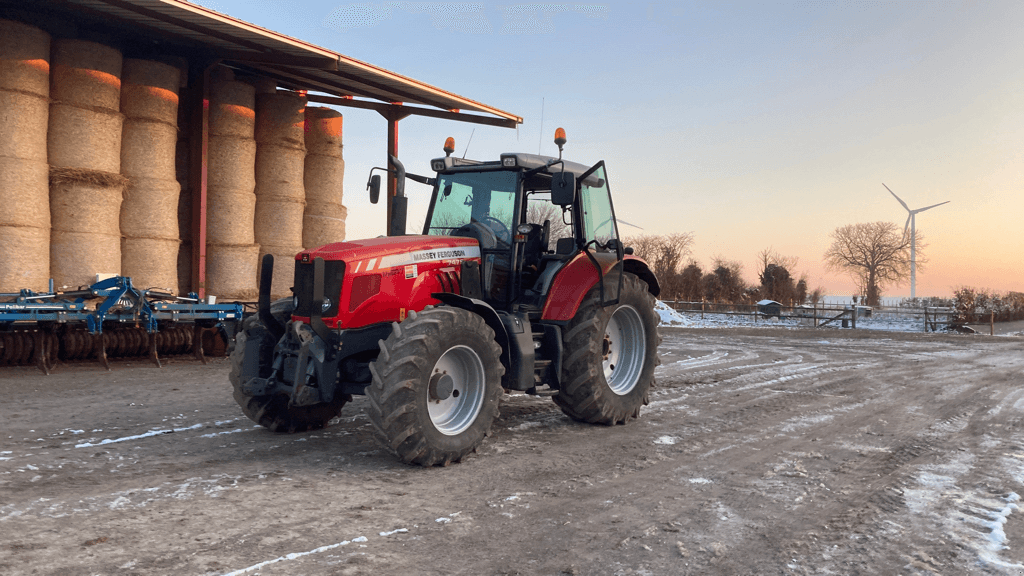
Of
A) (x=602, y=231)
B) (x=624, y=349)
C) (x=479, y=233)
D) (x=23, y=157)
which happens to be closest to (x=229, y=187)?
(x=23, y=157)

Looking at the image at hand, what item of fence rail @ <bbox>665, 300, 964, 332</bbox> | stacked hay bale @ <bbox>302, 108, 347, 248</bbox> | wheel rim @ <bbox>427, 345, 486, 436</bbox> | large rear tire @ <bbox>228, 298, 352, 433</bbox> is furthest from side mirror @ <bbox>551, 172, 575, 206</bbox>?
fence rail @ <bbox>665, 300, 964, 332</bbox>

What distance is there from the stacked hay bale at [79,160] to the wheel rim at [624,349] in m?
7.00

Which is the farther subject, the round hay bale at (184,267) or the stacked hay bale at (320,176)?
the stacked hay bale at (320,176)

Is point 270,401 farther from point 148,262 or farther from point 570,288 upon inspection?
point 148,262

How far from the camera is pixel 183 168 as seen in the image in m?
11.6

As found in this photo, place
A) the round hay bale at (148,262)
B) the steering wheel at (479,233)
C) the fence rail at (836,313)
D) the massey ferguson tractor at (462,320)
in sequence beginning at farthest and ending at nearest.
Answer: the fence rail at (836,313), the round hay bale at (148,262), the steering wheel at (479,233), the massey ferguson tractor at (462,320)

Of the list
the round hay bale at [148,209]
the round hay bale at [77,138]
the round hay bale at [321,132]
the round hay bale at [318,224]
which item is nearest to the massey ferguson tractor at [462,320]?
the round hay bale at [77,138]

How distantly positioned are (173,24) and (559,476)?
9.05m

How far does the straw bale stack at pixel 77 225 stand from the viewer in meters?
9.59

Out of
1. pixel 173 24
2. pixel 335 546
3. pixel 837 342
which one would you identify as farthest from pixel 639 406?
pixel 837 342

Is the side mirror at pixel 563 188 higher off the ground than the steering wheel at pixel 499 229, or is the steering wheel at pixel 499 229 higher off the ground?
the side mirror at pixel 563 188

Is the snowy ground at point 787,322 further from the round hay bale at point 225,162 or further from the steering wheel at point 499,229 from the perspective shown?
the steering wheel at point 499,229

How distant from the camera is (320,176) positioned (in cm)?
1277

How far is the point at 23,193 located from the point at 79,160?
84 cm
